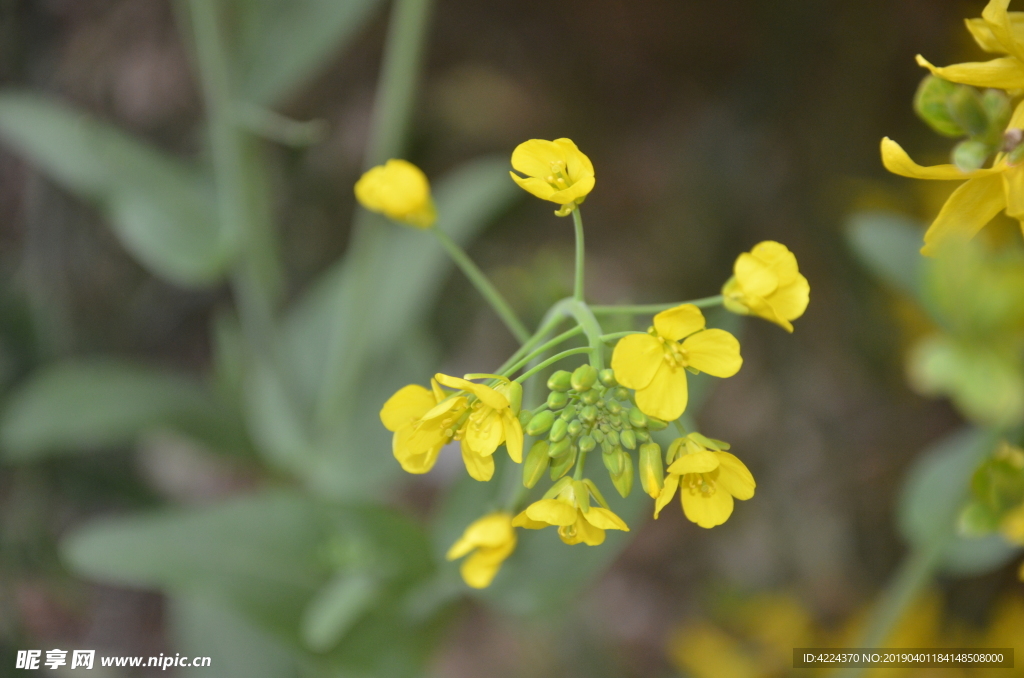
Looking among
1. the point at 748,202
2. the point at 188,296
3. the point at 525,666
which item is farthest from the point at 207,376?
the point at 748,202

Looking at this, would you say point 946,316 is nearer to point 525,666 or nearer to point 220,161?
point 220,161

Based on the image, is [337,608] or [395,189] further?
[337,608]

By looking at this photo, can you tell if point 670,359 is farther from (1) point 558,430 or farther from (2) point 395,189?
(2) point 395,189

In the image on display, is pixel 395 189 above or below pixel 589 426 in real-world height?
above

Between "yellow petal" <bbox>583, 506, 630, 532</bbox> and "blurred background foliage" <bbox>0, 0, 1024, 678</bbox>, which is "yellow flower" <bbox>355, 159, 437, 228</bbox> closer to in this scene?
"blurred background foliage" <bbox>0, 0, 1024, 678</bbox>

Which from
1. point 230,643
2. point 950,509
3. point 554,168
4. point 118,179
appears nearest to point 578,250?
point 554,168

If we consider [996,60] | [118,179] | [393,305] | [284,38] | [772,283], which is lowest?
[772,283]
